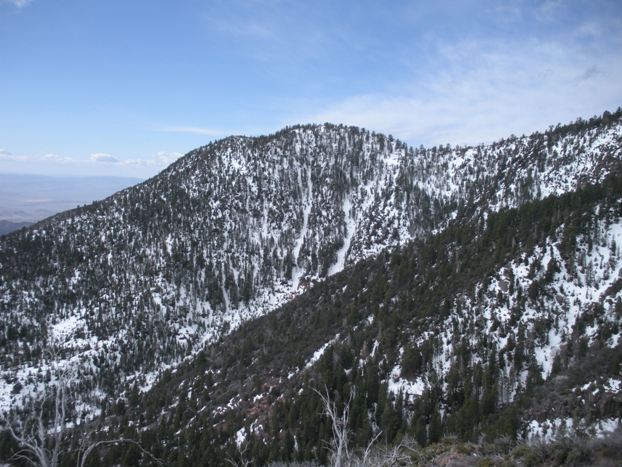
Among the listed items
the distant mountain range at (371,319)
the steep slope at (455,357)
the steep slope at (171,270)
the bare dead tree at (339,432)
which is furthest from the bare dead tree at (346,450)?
the steep slope at (171,270)

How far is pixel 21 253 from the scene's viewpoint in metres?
183

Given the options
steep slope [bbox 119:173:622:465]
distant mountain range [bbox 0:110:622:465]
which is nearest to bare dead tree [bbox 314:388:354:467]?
distant mountain range [bbox 0:110:622:465]

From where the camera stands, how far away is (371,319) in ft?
297

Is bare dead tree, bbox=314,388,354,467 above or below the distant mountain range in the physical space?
above

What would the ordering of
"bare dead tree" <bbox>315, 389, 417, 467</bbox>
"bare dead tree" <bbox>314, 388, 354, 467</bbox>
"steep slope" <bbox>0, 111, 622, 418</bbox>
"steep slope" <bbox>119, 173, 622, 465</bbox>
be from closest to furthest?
"bare dead tree" <bbox>314, 388, 354, 467</bbox> → "bare dead tree" <bbox>315, 389, 417, 467</bbox> → "steep slope" <bbox>119, 173, 622, 465</bbox> → "steep slope" <bbox>0, 111, 622, 418</bbox>

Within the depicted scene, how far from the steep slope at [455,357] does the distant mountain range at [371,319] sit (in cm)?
35

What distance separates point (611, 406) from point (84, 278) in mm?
197498

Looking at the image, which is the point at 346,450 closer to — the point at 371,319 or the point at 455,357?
the point at 455,357

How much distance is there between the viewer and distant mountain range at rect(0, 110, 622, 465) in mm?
56938

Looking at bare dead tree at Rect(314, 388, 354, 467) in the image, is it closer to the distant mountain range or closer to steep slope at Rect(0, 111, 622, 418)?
the distant mountain range

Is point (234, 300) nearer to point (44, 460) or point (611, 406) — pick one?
point (611, 406)

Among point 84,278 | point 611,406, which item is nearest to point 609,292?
point 611,406

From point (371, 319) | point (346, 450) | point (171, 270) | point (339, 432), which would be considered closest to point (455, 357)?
point (371, 319)

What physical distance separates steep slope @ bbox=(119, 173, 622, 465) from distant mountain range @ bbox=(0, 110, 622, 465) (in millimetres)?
354
